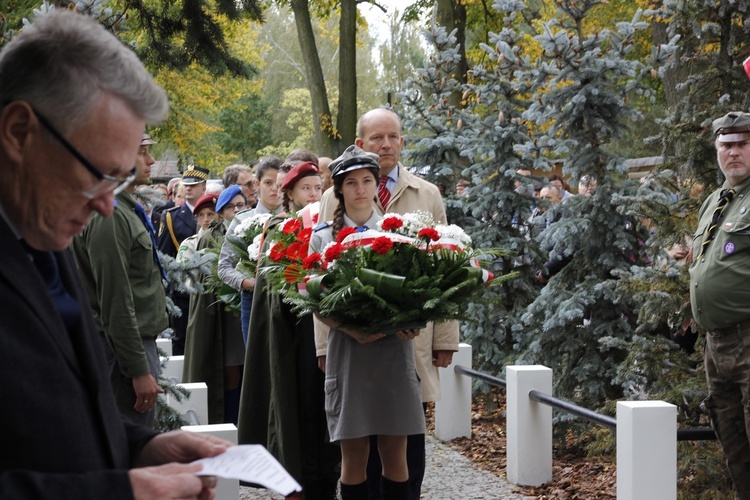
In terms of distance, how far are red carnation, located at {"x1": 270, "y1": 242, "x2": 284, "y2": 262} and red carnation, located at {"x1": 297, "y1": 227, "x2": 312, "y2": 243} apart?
0.40 ft

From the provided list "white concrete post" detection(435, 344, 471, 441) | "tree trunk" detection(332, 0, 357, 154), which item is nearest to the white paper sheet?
"white concrete post" detection(435, 344, 471, 441)

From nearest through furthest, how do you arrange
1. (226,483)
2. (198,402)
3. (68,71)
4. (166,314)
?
(68,71) < (226,483) < (166,314) < (198,402)

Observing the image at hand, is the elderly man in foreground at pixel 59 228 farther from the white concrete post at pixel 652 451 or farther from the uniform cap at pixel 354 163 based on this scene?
the white concrete post at pixel 652 451

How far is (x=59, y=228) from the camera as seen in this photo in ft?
7.02

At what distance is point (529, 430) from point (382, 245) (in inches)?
124

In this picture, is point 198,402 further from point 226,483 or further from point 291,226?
point 226,483

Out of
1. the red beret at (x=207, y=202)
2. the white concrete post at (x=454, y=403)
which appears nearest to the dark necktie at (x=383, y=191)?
the white concrete post at (x=454, y=403)

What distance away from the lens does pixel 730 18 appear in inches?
302

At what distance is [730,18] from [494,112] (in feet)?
13.3

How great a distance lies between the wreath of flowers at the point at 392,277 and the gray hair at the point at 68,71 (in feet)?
10.2

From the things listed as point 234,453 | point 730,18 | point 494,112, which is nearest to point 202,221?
point 494,112

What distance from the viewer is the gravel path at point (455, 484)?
7625mm

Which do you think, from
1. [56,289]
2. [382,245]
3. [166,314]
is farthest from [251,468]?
[166,314]

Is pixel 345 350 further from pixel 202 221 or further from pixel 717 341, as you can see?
pixel 202 221
